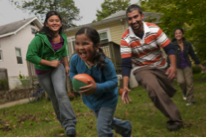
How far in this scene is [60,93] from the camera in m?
4.29

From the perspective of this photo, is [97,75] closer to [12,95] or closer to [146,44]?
[146,44]

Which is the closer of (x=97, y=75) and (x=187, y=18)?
(x=97, y=75)

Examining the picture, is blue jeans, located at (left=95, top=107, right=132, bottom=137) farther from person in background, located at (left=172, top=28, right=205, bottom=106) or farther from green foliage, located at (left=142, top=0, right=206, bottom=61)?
green foliage, located at (left=142, top=0, right=206, bottom=61)

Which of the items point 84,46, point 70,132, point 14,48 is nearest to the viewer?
point 84,46

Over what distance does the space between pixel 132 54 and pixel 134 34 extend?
252 millimetres

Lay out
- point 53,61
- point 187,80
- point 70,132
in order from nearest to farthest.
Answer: point 70,132 < point 53,61 < point 187,80

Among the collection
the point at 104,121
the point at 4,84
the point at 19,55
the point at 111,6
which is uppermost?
the point at 111,6

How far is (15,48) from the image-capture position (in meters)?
26.8

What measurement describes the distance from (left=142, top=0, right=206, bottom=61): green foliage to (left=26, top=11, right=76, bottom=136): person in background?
6.29m

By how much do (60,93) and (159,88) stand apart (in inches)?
47.2

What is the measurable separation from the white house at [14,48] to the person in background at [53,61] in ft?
63.2

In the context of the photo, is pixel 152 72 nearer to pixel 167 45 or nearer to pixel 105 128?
pixel 167 45

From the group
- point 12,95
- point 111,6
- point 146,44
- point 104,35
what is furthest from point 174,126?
point 111,6

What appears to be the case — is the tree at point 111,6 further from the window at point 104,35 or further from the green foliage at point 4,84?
the green foliage at point 4,84
